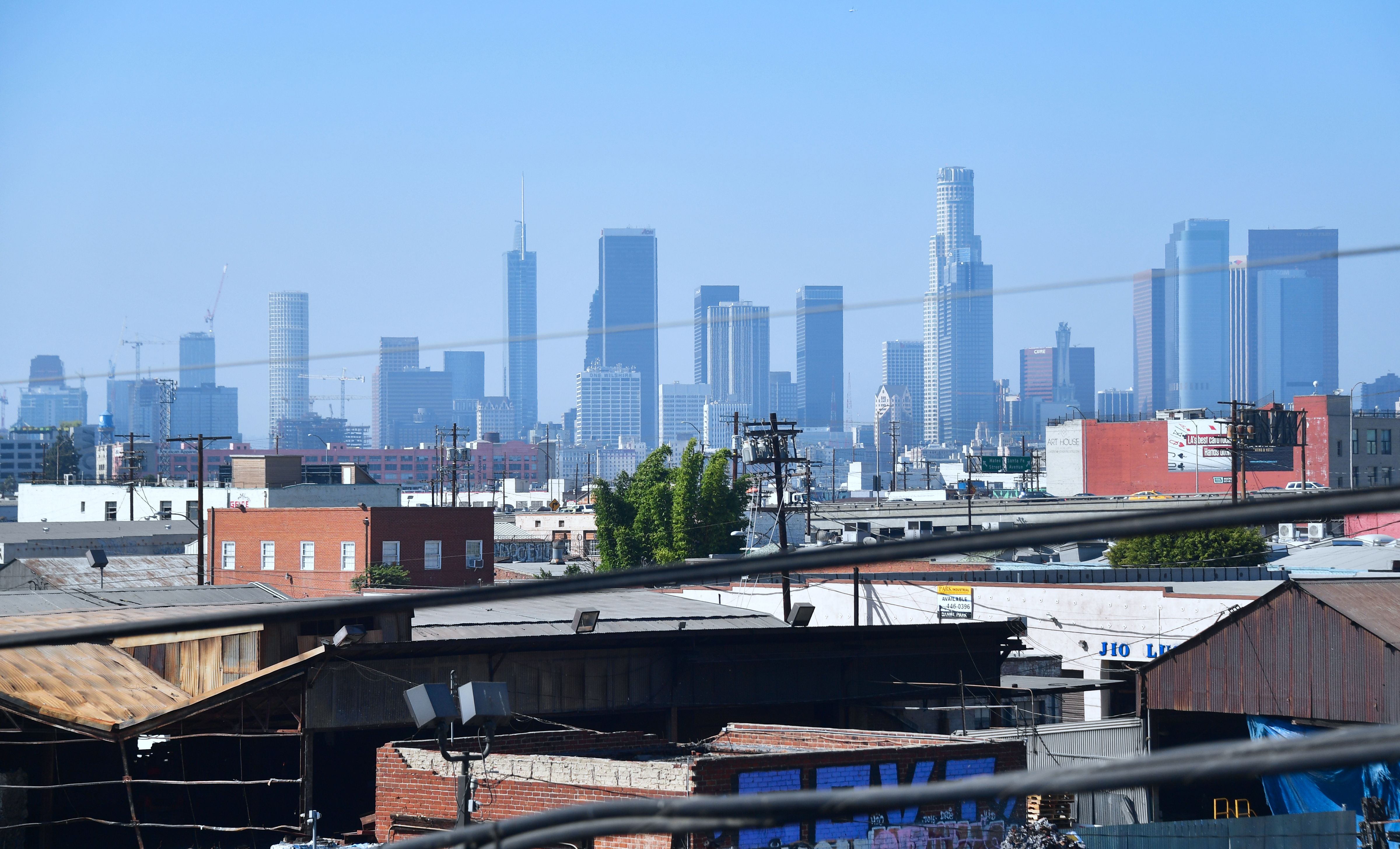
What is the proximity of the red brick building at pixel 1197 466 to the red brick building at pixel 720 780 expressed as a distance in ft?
297

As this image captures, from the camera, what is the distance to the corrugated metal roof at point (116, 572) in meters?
48.0

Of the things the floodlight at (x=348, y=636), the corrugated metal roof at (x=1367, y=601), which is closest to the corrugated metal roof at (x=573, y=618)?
the floodlight at (x=348, y=636)

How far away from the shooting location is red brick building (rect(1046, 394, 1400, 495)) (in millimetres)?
108125

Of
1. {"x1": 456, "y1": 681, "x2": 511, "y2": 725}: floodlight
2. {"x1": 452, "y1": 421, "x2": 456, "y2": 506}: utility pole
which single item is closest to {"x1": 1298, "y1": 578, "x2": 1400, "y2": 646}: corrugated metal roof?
{"x1": 456, "y1": 681, "x2": 511, "y2": 725}: floodlight

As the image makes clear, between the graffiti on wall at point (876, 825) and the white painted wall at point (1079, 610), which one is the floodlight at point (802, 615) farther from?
the graffiti on wall at point (876, 825)

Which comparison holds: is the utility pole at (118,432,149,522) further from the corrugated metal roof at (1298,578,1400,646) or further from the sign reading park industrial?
the corrugated metal roof at (1298,578,1400,646)

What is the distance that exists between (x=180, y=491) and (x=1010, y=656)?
65.2 m

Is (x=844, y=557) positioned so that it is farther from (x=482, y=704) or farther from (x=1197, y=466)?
(x=1197, y=466)

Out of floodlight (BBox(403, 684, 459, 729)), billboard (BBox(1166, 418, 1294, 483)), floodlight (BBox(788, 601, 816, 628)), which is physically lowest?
floodlight (BBox(788, 601, 816, 628))

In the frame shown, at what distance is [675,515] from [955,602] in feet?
104

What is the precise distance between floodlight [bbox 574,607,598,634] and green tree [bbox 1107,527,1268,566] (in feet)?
101

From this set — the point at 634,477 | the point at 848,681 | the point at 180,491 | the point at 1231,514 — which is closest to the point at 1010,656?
the point at 848,681

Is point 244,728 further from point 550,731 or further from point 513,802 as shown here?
point 513,802

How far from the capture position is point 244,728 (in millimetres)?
22328
